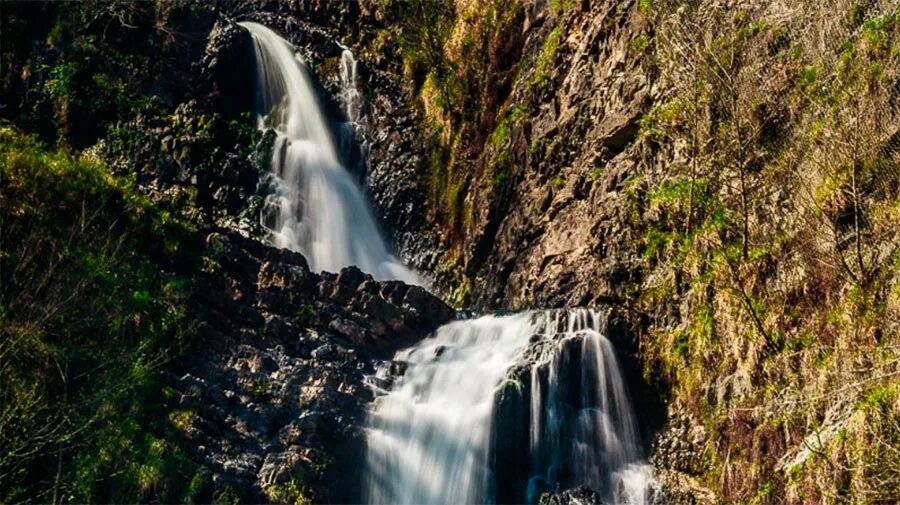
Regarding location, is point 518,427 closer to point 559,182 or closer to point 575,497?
point 575,497

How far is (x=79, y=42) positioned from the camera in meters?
28.8

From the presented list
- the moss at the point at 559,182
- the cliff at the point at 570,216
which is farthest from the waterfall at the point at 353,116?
the moss at the point at 559,182

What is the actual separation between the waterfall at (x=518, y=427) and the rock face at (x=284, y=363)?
2.65 ft

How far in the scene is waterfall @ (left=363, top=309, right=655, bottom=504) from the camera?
17797mm

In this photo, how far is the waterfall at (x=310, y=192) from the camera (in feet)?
85.8

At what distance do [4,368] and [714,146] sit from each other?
12.7 m

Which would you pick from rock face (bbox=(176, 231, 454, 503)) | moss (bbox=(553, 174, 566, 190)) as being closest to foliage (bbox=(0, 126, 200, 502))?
rock face (bbox=(176, 231, 454, 503))

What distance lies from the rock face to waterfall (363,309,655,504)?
81 cm

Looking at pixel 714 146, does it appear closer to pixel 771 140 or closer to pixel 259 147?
pixel 771 140

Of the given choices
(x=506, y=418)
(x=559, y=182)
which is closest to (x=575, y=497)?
(x=506, y=418)

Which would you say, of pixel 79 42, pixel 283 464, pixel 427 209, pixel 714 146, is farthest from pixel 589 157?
pixel 79 42

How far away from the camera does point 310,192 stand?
27.1 m

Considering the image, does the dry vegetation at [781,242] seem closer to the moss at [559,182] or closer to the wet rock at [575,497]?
the wet rock at [575,497]

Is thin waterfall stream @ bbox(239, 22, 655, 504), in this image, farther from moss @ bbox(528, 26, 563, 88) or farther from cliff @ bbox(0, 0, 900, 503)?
moss @ bbox(528, 26, 563, 88)
